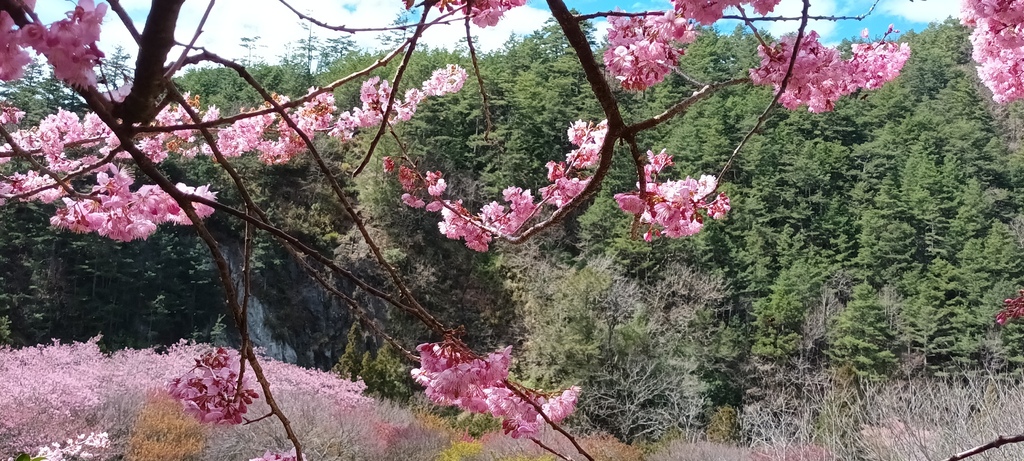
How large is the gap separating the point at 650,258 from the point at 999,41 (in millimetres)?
10547

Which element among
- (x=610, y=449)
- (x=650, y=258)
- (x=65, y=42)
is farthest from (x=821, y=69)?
(x=650, y=258)

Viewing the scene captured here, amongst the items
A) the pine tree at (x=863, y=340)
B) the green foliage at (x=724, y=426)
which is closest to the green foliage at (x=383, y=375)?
the green foliage at (x=724, y=426)

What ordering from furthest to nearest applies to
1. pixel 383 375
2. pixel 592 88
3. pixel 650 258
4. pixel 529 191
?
pixel 650 258 → pixel 383 375 → pixel 529 191 → pixel 592 88

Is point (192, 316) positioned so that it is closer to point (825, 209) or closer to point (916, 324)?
point (916, 324)

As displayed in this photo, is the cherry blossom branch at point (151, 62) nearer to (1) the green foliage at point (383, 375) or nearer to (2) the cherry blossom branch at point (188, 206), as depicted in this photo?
(2) the cherry blossom branch at point (188, 206)

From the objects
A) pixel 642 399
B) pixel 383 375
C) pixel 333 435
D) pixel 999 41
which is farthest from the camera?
pixel 383 375

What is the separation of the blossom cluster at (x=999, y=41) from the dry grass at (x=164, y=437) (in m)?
5.18

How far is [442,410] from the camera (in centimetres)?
902

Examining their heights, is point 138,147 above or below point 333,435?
above

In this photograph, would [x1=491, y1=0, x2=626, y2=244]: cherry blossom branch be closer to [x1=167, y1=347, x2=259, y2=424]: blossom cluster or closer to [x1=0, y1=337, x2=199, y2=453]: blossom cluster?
[x1=167, y1=347, x2=259, y2=424]: blossom cluster

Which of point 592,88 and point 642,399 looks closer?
point 592,88

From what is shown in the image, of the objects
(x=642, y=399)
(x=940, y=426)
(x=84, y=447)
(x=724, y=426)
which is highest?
(x=940, y=426)

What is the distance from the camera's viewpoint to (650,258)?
11.9 metres

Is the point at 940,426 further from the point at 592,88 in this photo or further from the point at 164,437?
the point at 164,437
